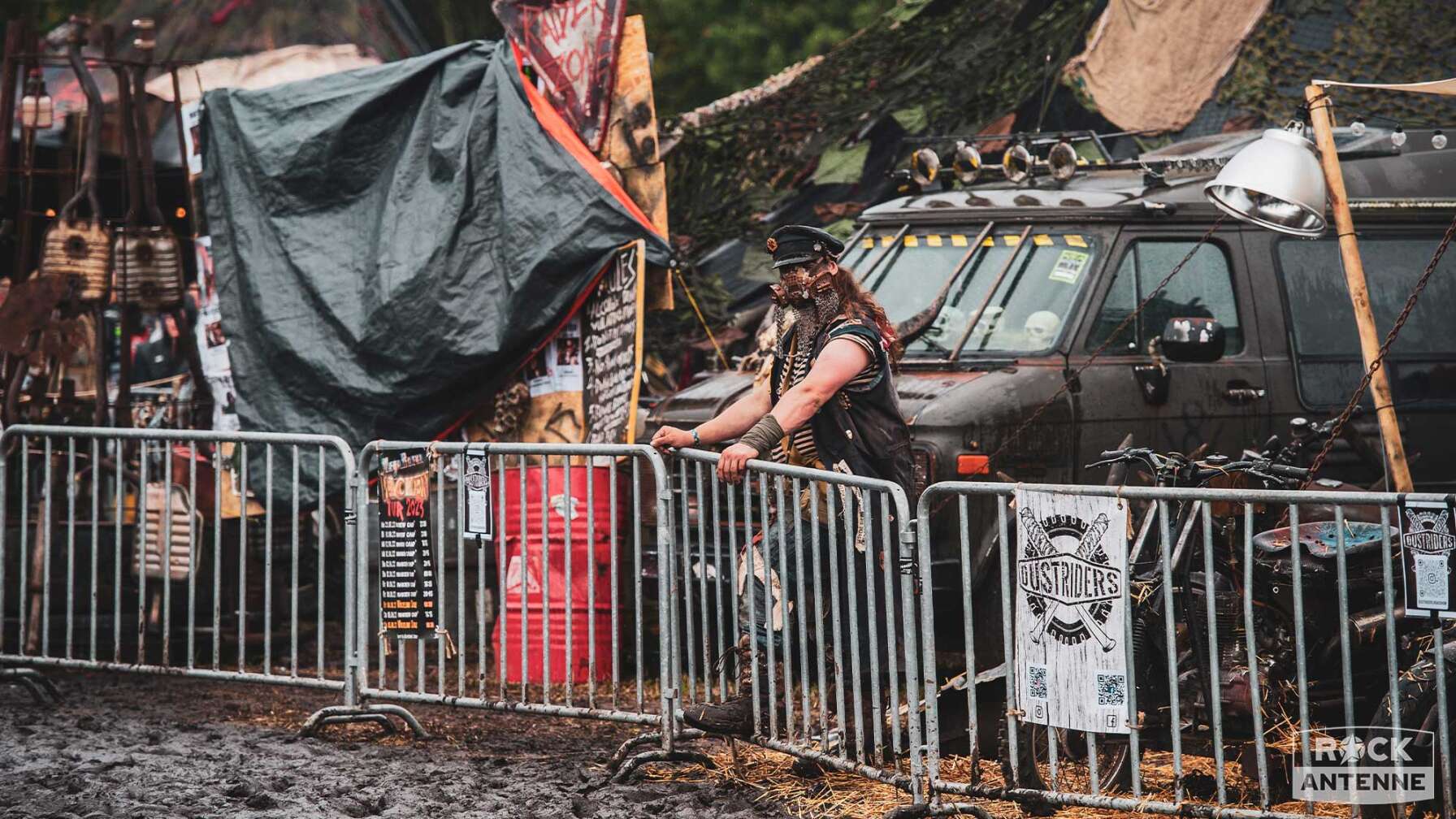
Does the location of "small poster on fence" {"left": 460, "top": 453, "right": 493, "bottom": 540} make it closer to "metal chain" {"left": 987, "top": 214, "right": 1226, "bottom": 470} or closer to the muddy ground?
the muddy ground

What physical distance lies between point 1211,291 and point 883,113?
4612mm

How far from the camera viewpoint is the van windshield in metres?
7.97

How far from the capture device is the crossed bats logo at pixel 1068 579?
5.16m

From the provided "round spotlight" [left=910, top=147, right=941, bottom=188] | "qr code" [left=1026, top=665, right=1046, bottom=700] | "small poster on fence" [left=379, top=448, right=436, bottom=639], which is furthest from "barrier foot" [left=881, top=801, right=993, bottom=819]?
"round spotlight" [left=910, top=147, right=941, bottom=188]

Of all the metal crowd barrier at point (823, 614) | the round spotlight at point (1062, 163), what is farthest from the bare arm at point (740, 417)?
the round spotlight at point (1062, 163)

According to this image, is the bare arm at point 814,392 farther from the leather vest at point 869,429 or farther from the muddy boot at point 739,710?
the muddy boot at point 739,710

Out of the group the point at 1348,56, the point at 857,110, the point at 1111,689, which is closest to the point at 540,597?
the point at 1111,689

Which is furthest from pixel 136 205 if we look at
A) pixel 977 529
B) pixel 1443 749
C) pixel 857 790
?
pixel 1443 749

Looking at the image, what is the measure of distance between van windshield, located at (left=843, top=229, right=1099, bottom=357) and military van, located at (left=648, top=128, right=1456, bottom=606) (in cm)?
1

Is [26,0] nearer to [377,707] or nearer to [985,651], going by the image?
[377,707]

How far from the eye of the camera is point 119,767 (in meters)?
6.68

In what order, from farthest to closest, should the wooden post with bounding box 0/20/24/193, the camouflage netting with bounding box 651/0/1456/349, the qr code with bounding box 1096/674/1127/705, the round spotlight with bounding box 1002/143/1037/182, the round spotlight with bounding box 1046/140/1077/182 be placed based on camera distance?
the camouflage netting with bounding box 651/0/1456/349 → the wooden post with bounding box 0/20/24/193 → the round spotlight with bounding box 1002/143/1037/182 → the round spotlight with bounding box 1046/140/1077/182 → the qr code with bounding box 1096/674/1127/705

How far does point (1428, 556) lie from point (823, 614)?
2173mm

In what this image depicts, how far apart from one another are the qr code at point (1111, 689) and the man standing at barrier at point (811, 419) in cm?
107
